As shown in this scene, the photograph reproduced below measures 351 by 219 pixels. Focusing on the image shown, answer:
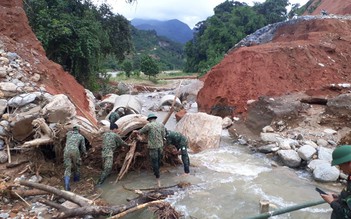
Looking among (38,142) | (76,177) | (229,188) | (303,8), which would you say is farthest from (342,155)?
(303,8)

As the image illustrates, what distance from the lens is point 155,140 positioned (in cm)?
777

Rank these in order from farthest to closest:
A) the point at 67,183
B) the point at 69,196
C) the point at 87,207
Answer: the point at 67,183
the point at 69,196
the point at 87,207

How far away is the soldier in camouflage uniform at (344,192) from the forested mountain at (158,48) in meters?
57.0

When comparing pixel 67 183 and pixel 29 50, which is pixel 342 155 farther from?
pixel 29 50

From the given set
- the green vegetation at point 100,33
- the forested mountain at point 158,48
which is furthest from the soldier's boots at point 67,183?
the forested mountain at point 158,48

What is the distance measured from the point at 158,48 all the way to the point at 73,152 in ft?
218

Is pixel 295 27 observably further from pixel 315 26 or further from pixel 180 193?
pixel 180 193

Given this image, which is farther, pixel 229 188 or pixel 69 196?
pixel 229 188

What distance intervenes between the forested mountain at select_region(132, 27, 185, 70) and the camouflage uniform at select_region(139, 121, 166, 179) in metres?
52.6

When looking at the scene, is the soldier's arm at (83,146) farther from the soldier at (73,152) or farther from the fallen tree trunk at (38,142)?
the fallen tree trunk at (38,142)

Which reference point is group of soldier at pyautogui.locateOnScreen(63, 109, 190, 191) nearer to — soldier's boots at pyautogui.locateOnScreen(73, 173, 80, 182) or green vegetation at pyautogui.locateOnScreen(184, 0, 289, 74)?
soldier's boots at pyautogui.locateOnScreen(73, 173, 80, 182)

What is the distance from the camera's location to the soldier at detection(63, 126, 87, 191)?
7266mm

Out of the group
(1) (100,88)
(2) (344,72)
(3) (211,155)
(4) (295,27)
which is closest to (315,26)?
(4) (295,27)

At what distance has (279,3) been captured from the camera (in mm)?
41969
